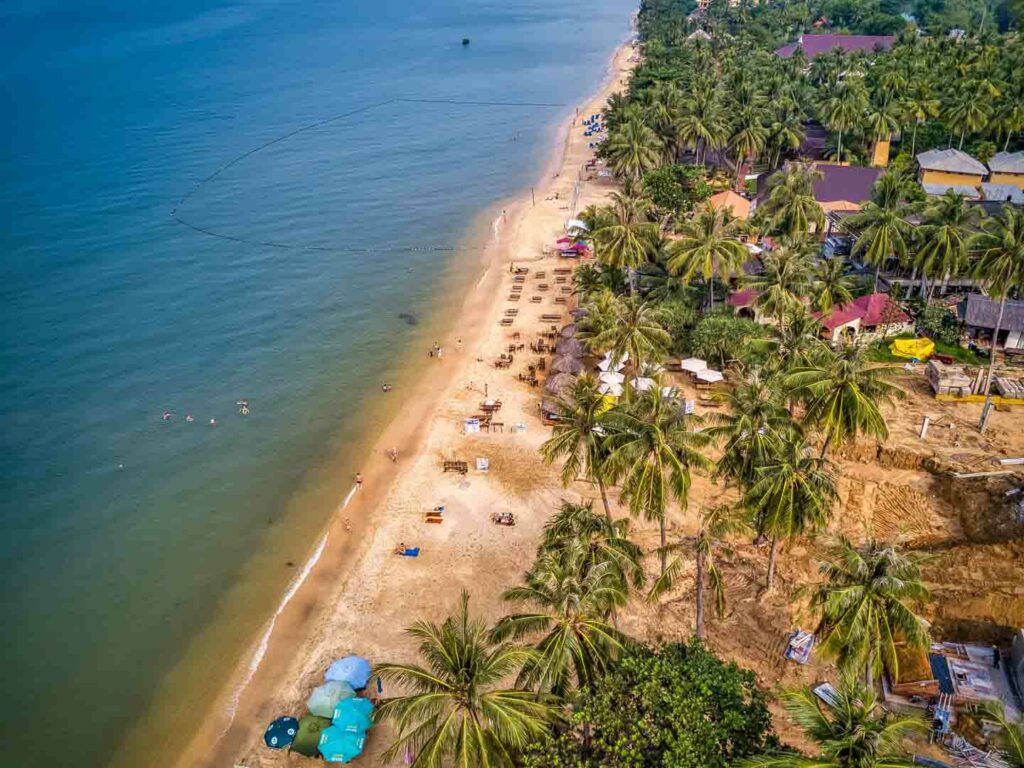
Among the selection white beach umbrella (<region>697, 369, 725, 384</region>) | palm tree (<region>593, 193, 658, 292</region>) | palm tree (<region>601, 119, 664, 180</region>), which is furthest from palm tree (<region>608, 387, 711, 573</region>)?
palm tree (<region>601, 119, 664, 180</region>)

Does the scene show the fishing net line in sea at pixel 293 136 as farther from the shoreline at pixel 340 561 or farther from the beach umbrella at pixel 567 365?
the beach umbrella at pixel 567 365

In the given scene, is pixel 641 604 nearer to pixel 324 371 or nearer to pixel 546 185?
pixel 324 371

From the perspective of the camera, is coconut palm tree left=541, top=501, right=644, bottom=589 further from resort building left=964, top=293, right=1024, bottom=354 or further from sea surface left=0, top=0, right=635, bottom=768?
resort building left=964, top=293, right=1024, bottom=354

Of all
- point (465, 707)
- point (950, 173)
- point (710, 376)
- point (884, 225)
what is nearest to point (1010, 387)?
point (884, 225)

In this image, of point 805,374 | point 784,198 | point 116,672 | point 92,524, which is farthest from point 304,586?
point 784,198

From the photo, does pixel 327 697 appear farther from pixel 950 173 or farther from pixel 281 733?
pixel 950 173

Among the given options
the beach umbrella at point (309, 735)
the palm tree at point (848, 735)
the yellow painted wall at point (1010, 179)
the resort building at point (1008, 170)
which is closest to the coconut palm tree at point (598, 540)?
the palm tree at point (848, 735)
